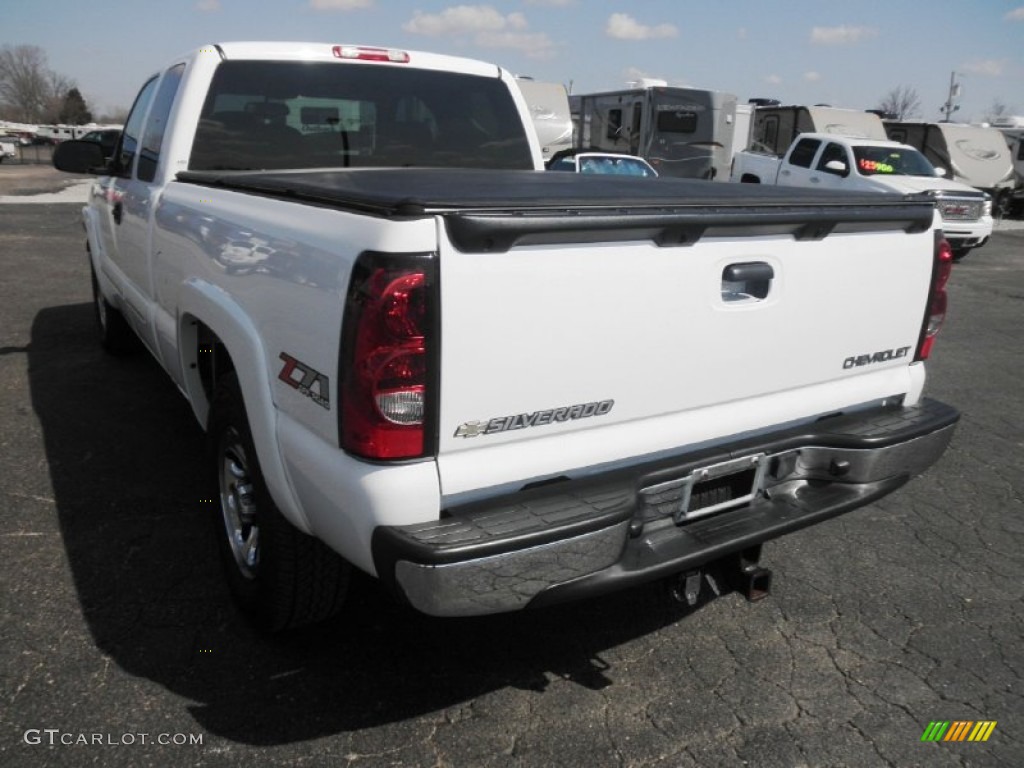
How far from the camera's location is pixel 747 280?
244cm

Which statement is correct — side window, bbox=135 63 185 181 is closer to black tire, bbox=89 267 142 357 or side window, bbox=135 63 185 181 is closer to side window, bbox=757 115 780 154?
black tire, bbox=89 267 142 357

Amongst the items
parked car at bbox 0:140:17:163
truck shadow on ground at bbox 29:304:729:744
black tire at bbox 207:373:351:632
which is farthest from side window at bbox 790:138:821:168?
parked car at bbox 0:140:17:163

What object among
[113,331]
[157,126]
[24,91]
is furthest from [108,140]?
[24,91]

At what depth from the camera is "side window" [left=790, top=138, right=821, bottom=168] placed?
16056 mm

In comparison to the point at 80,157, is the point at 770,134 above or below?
below

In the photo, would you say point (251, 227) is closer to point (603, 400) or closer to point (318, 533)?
point (318, 533)

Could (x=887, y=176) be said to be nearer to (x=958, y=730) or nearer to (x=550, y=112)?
(x=550, y=112)

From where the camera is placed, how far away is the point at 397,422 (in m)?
1.99

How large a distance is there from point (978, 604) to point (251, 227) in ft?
9.82

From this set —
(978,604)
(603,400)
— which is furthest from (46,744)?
(978,604)

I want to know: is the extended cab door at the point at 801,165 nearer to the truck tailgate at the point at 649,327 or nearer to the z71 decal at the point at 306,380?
the truck tailgate at the point at 649,327

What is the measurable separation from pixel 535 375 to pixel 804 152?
52.4 ft

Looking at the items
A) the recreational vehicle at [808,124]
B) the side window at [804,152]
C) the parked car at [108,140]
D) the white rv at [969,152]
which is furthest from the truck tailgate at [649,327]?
the white rv at [969,152]

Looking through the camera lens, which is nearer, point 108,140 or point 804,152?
point 804,152
